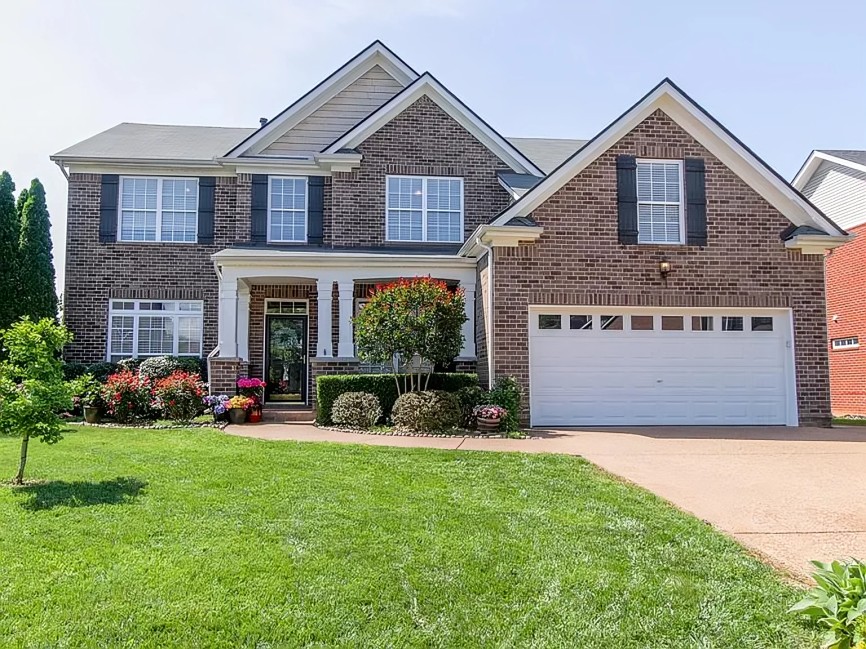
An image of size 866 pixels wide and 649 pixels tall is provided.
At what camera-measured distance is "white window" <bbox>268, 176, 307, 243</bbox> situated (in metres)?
15.6

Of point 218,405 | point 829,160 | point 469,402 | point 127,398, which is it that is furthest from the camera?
point 829,160

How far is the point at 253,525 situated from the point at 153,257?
12.5m

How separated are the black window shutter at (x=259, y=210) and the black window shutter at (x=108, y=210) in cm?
343

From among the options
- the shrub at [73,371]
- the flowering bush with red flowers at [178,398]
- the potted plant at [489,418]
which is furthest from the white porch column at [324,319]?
the shrub at [73,371]

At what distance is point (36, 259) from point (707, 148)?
1548 centimetres

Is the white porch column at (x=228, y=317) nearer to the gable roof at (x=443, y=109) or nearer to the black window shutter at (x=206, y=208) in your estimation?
the black window shutter at (x=206, y=208)

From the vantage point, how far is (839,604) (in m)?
3.30

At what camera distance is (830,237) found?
12242 mm

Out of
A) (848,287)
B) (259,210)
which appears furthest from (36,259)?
(848,287)

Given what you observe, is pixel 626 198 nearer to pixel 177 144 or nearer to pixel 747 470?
pixel 747 470

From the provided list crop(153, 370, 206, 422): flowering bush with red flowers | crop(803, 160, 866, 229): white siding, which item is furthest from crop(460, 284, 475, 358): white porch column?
crop(803, 160, 866, 229): white siding

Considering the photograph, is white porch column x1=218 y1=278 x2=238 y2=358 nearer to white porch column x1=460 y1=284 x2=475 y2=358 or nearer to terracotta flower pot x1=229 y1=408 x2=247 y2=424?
terracotta flower pot x1=229 y1=408 x2=247 y2=424

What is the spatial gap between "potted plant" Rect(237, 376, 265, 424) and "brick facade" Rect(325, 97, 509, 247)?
4087 millimetres

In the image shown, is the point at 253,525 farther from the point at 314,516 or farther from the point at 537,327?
the point at 537,327
